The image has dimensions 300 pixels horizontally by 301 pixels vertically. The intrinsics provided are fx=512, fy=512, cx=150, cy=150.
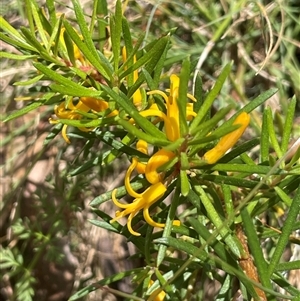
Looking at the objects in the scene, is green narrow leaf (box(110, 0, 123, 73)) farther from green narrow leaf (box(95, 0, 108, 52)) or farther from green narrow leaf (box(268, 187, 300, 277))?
green narrow leaf (box(268, 187, 300, 277))

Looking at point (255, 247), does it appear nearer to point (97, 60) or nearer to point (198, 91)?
point (198, 91)

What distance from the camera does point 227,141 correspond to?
2.22 feet

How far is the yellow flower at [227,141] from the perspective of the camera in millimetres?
637

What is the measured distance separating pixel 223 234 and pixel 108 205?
937 mm

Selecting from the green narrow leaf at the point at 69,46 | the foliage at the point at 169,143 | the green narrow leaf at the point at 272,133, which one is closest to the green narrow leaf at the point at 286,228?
the foliage at the point at 169,143

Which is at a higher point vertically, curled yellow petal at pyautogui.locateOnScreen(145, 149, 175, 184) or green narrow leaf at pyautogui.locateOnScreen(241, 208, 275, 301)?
curled yellow petal at pyautogui.locateOnScreen(145, 149, 175, 184)

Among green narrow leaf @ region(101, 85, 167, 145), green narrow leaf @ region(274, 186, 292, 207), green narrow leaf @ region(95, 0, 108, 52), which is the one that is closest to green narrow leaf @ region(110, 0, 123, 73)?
green narrow leaf @ region(101, 85, 167, 145)

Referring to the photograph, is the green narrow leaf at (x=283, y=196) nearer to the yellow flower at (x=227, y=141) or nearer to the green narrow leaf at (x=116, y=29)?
the yellow flower at (x=227, y=141)

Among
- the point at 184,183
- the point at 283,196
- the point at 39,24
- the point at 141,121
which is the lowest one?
the point at 283,196

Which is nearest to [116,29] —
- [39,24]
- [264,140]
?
[39,24]

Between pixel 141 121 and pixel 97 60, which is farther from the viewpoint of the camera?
pixel 97 60

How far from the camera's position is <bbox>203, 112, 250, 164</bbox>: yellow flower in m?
0.64

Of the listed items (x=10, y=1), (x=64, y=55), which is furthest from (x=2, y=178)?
(x=64, y=55)

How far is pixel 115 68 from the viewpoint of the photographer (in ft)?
2.57
